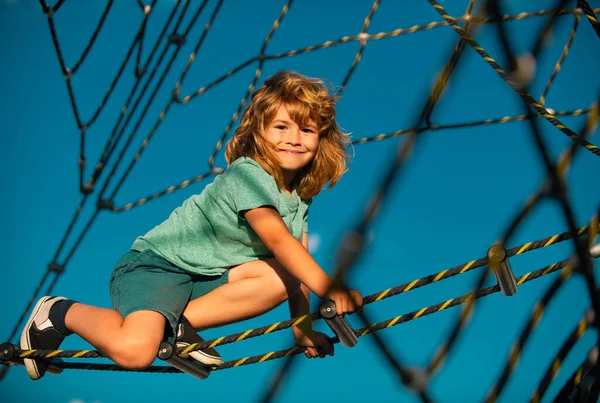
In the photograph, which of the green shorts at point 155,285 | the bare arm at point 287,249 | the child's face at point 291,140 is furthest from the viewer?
the child's face at point 291,140

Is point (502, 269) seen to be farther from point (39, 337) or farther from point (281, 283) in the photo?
point (39, 337)

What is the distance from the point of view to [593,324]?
0.71 meters

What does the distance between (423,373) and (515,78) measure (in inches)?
12.7

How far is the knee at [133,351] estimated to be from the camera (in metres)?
1.13

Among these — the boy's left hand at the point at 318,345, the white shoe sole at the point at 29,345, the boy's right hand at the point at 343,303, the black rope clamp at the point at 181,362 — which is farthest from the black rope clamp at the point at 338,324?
the white shoe sole at the point at 29,345

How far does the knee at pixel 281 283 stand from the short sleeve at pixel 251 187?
116 mm

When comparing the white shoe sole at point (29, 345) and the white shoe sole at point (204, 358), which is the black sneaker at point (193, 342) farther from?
the white shoe sole at point (29, 345)

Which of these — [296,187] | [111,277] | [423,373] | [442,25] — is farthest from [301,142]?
[442,25]

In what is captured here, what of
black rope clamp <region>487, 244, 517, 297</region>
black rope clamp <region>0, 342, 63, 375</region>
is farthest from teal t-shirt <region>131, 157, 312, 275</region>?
black rope clamp <region>487, 244, 517, 297</region>

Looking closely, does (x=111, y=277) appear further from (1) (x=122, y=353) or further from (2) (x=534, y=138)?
(2) (x=534, y=138)

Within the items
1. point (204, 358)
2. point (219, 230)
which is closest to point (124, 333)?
point (204, 358)

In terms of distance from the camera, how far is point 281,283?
4.16ft

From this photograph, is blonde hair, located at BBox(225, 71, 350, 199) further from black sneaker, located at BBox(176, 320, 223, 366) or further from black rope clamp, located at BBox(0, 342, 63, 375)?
black rope clamp, located at BBox(0, 342, 63, 375)

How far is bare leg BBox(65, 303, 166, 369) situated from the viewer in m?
1.13
